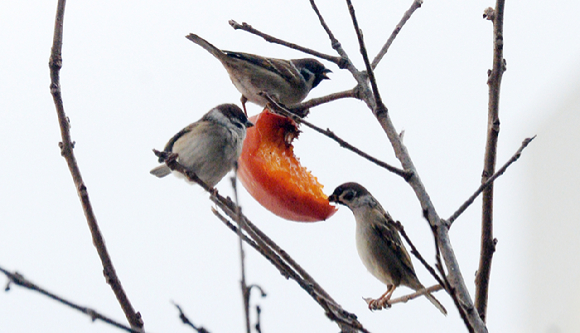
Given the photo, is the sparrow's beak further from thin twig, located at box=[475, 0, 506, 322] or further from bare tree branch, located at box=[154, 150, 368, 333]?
bare tree branch, located at box=[154, 150, 368, 333]

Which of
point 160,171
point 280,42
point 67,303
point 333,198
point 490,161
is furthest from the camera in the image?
point 160,171

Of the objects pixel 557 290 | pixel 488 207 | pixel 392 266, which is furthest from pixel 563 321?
pixel 488 207

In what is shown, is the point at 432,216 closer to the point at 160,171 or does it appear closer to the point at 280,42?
the point at 280,42

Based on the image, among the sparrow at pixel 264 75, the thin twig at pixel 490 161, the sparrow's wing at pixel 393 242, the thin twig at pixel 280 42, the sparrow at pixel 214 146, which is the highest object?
the sparrow at pixel 264 75

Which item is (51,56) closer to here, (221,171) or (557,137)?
(221,171)

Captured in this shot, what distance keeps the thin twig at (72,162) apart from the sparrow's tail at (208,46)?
91.2 inches

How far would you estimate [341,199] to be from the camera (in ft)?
13.0

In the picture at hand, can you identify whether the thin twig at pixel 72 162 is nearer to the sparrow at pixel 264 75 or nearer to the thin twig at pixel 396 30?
the thin twig at pixel 396 30

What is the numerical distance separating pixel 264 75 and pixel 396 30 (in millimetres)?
2072

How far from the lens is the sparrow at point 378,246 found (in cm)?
407

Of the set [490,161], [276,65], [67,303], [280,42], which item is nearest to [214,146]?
[280,42]

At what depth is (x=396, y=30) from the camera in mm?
2770

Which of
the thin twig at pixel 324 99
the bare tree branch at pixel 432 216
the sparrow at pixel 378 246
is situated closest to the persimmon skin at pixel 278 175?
the thin twig at pixel 324 99

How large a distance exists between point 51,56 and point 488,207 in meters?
1.42
